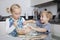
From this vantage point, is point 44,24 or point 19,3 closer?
point 44,24

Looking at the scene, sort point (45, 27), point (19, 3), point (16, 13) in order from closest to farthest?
point (45, 27)
point (16, 13)
point (19, 3)

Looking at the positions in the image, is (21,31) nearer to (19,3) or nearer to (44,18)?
(44,18)

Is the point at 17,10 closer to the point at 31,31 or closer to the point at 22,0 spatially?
the point at 31,31

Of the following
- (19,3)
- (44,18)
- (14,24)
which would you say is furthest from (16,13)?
(19,3)

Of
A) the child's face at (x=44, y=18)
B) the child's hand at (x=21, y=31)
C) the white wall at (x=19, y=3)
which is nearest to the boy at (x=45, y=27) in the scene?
the child's face at (x=44, y=18)

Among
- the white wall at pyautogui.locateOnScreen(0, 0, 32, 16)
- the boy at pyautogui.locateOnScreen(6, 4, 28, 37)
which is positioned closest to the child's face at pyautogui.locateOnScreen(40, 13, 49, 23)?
the boy at pyautogui.locateOnScreen(6, 4, 28, 37)

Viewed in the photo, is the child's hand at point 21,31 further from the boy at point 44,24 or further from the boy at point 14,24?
the boy at point 44,24

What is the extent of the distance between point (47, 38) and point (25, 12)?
363 cm

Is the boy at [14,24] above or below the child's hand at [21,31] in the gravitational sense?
above

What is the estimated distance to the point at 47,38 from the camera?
45.4 inches

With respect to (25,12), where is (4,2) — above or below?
above

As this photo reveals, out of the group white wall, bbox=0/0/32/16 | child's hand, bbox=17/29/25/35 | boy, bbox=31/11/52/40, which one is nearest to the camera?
boy, bbox=31/11/52/40

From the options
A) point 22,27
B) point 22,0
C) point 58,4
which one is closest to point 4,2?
point 22,0

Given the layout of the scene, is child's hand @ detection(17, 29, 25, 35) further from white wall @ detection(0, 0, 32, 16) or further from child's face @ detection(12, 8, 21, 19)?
white wall @ detection(0, 0, 32, 16)
